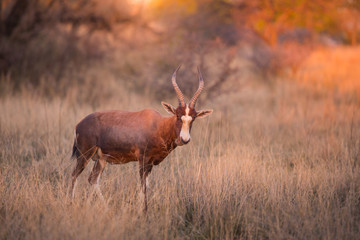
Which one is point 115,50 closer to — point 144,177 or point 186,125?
point 144,177

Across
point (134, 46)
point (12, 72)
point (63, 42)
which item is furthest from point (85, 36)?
point (12, 72)

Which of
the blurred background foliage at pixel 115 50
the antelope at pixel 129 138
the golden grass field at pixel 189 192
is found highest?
the blurred background foliage at pixel 115 50

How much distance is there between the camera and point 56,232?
3.93 meters

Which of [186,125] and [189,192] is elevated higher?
[186,125]

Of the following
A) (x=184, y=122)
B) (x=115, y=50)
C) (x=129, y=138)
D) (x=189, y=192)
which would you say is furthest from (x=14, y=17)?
(x=189, y=192)

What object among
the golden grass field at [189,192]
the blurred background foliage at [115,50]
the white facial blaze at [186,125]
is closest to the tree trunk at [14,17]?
the blurred background foliage at [115,50]

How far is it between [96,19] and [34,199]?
10.7m

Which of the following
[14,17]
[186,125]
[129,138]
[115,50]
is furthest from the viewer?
[115,50]

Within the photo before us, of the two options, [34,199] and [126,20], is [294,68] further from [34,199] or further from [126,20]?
[34,199]

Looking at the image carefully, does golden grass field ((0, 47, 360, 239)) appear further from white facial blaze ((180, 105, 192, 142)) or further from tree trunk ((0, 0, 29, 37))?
tree trunk ((0, 0, 29, 37))

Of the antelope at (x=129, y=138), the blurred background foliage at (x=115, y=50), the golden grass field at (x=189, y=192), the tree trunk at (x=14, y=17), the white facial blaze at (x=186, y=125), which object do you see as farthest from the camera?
the tree trunk at (x=14, y=17)

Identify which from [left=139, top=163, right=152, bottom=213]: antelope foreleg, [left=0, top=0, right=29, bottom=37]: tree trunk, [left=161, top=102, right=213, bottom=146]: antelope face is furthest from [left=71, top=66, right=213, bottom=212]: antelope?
[left=0, top=0, right=29, bottom=37]: tree trunk

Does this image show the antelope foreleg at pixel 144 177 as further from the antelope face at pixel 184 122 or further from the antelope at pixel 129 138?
the antelope face at pixel 184 122

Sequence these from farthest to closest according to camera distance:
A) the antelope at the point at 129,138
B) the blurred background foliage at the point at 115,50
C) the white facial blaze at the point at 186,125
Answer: the blurred background foliage at the point at 115,50 → the antelope at the point at 129,138 → the white facial blaze at the point at 186,125
